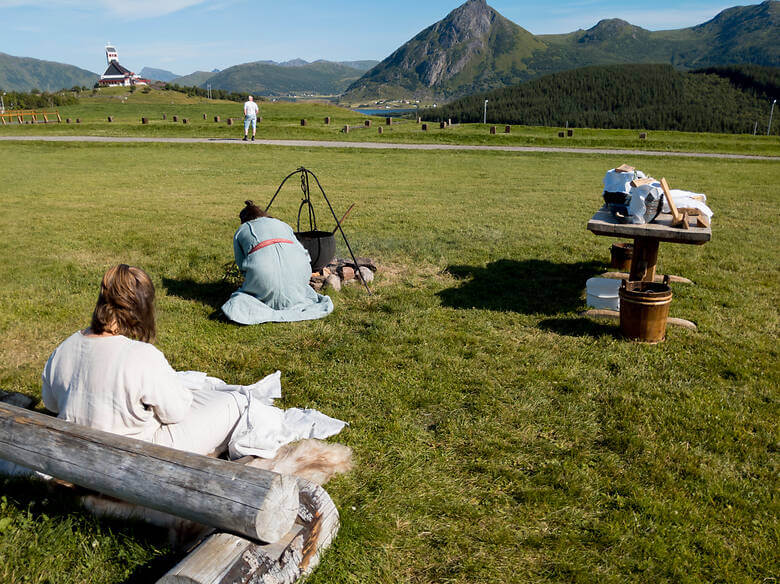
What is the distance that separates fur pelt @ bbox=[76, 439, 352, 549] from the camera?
303 cm

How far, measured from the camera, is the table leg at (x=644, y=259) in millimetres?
6539

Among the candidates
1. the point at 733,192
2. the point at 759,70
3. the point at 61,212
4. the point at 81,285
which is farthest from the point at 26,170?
the point at 759,70

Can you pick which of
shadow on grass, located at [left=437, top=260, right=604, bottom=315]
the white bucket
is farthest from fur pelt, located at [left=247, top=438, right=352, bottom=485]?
the white bucket

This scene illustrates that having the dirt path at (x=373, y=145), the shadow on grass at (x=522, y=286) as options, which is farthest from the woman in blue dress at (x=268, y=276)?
the dirt path at (x=373, y=145)

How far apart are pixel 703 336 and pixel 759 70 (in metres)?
209

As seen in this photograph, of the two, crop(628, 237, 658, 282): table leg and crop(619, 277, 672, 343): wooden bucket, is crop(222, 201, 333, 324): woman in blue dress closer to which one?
crop(619, 277, 672, 343): wooden bucket

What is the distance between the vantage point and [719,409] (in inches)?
181

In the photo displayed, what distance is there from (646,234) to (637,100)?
18216 centimetres

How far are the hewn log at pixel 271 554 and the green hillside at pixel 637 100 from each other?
140 meters

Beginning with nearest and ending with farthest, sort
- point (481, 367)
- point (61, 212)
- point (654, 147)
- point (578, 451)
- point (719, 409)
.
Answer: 1. point (578, 451)
2. point (719, 409)
3. point (481, 367)
4. point (61, 212)
5. point (654, 147)

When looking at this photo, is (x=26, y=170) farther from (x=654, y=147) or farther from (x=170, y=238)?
(x=654, y=147)

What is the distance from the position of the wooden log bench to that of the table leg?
5307mm

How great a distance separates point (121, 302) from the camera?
308 cm

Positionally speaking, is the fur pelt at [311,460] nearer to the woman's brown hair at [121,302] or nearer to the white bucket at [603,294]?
the woman's brown hair at [121,302]
